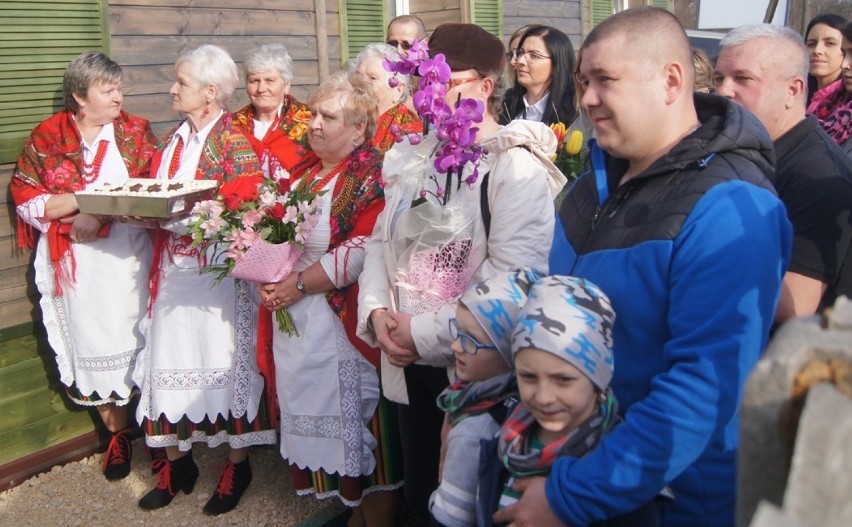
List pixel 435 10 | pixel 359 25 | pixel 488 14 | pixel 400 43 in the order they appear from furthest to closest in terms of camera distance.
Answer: pixel 488 14
pixel 435 10
pixel 359 25
pixel 400 43

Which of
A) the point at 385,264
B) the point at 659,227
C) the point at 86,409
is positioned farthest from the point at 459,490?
the point at 86,409

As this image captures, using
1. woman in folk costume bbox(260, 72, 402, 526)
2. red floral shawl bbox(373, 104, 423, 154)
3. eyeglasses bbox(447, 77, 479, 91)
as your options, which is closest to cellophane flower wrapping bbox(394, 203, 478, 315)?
eyeglasses bbox(447, 77, 479, 91)

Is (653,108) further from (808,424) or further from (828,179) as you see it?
(808,424)

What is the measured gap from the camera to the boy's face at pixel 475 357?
6.77ft

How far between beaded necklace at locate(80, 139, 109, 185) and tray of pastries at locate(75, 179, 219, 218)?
0.35 m

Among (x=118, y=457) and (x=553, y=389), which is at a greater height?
(x=553, y=389)

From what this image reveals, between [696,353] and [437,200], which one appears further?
[437,200]

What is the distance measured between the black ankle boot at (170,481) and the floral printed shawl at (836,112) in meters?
3.46

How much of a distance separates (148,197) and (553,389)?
2.37 m

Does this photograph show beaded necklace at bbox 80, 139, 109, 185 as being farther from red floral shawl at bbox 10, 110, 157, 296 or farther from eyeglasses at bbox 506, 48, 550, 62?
eyeglasses at bbox 506, 48, 550, 62

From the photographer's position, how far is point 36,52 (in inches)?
169

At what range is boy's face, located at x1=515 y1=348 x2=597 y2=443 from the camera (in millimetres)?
1755

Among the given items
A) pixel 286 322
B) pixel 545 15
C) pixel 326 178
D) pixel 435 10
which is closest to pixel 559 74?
pixel 326 178

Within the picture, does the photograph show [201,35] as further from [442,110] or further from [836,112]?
[836,112]
